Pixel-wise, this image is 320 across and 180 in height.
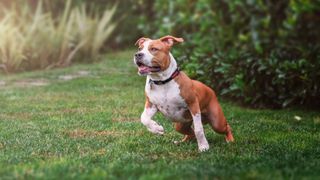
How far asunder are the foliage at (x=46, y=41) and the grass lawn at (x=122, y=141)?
2.26 metres

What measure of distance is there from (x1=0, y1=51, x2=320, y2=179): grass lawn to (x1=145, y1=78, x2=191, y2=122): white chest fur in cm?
41

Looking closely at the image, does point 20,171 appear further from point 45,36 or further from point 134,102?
point 45,36

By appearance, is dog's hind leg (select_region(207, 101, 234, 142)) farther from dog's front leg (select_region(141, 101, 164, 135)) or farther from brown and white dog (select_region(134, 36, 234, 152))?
dog's front leg (select_region(141, 101, 164, 135))

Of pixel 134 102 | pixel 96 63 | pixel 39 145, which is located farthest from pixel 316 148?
pixel 96 63

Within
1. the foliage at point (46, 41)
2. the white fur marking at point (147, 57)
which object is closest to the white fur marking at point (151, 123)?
the white fur marking at point (147, 57)

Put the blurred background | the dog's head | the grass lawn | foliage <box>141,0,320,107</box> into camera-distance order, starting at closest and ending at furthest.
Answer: the grass lawn → the dog's head → foliage <box>141,0,320,107</box> → the blurred background

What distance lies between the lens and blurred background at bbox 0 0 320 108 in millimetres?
9203

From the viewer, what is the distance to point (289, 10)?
36.5ft

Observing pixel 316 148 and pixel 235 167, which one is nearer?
pixel 235 167

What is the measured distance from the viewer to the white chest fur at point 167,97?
6.06 m

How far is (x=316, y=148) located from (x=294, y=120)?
1.92 m

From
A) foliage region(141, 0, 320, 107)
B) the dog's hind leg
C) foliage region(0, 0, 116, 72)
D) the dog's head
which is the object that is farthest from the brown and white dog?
foliage region(0, 0, 116, 72)

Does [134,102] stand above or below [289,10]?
below

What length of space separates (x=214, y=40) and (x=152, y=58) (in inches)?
258
